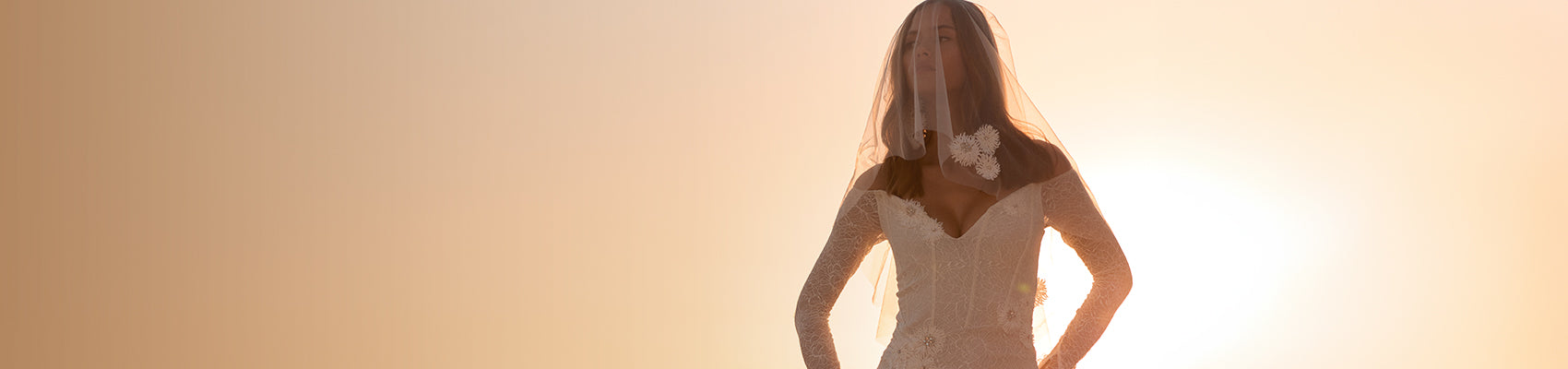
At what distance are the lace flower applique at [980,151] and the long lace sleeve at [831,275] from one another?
128mm

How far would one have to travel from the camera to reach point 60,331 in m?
3.91

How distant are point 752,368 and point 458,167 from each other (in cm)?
117

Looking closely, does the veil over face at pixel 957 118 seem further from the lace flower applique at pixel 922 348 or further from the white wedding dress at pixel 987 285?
the lace flower applique at pixel 922 348

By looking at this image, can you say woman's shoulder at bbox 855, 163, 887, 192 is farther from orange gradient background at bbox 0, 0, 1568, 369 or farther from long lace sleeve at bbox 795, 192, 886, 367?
orange gradient background at bbox 0, 0, 1568, 369

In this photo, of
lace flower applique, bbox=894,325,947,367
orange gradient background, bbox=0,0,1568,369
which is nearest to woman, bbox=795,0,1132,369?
lace flower applique, bbox=894,325,947,367

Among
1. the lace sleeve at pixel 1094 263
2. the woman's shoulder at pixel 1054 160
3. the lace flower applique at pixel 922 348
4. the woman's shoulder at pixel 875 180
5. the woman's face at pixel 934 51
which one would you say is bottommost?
the lace flower applique at pixel 922 348

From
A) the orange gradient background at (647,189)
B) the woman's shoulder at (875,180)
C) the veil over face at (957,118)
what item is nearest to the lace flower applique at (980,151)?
the veil over face at (957,118)

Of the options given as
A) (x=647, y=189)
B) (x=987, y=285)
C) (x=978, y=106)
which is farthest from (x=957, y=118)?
(x=647, y=189)

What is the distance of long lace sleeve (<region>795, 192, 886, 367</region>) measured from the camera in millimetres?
1427

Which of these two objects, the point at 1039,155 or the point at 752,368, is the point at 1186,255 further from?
the point at 1039,155

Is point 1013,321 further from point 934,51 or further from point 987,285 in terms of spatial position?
point 934,51

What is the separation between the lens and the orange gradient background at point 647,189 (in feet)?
13.0

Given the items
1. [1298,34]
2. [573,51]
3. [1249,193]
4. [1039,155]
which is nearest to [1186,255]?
[1249,193]

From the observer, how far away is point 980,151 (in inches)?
55.1
